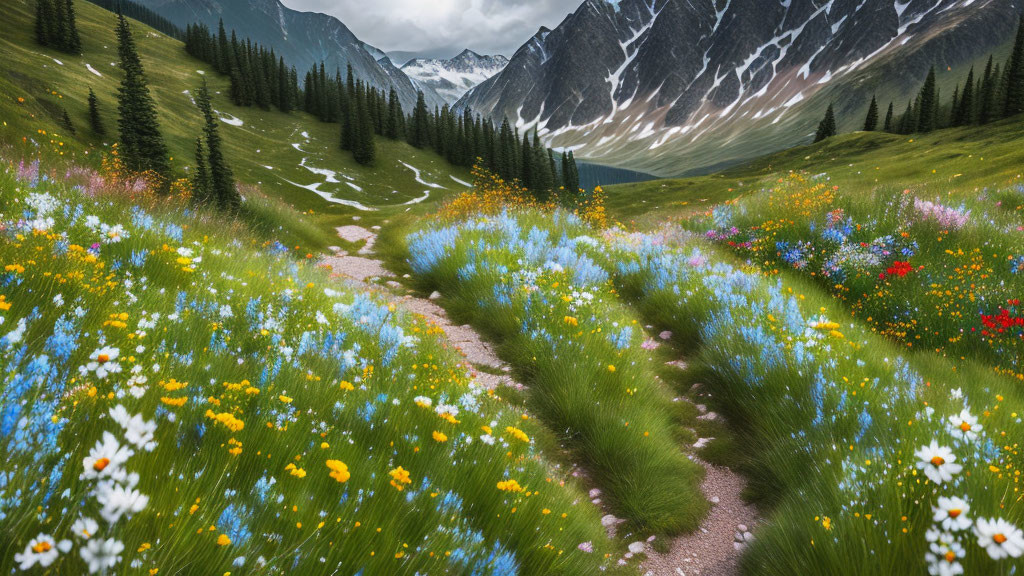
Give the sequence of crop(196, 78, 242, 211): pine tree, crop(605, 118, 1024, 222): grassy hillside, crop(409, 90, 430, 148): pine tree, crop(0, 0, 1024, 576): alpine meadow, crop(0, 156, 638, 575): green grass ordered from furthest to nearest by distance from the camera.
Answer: crop(409, 90, 430, 148): pine tree → crop(605, 118, 1024, 222): grassy hillside → crop(196, 78, 242, 211): pine tree → crop(0, 0, 1024, 576): alpine meadow → crop(0, 156, 638, 575): green grass

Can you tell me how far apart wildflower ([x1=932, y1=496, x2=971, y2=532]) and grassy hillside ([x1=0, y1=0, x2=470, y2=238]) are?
1438 inches

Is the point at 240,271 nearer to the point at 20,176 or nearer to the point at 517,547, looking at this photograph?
the point at 20,176

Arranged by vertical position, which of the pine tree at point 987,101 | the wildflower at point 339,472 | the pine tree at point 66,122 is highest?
the pine tree at point 987,101

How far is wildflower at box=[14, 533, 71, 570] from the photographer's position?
3.51 feet

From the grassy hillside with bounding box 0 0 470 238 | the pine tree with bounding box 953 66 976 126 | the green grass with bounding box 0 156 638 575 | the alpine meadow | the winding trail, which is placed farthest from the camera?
the pine tree with bounding box 953 66 976 126

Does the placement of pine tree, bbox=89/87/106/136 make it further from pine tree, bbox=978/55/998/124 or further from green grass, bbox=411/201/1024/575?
pine tree, bbox=978/55/998/124

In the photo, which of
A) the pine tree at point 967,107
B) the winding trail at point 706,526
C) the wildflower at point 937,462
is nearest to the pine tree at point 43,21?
the winding trail at point 706,526

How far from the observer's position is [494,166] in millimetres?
108812

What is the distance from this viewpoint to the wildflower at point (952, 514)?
2.09 metres

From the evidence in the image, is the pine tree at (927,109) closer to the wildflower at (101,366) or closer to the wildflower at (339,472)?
the wildflower at (339,472)

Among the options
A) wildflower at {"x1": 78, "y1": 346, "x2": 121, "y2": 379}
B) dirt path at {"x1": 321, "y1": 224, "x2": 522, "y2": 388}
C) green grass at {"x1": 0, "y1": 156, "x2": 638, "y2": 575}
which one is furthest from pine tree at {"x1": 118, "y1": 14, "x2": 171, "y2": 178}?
wildflower at {"x1": 78, "y1": 346, "x2": 121, "y2": 379}

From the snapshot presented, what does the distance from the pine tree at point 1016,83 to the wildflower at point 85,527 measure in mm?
124519

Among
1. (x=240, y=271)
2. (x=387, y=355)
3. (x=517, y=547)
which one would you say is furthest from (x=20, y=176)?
(x=517, y=547)

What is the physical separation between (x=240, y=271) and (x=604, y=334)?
16.0ft
